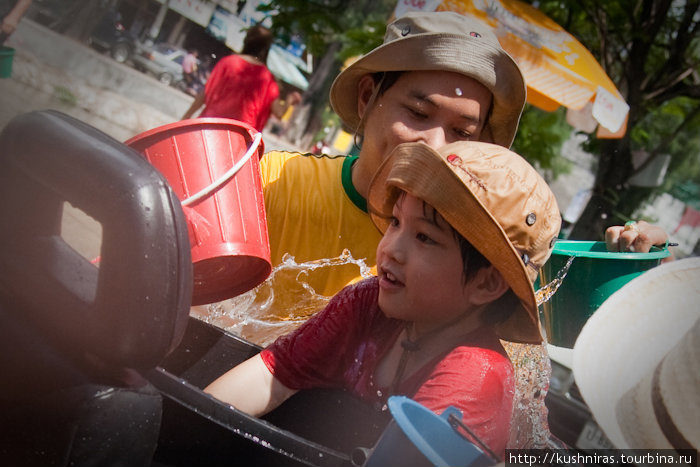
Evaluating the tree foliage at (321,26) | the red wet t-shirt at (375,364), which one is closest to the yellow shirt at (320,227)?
the red wet t-shirt at (375,364)

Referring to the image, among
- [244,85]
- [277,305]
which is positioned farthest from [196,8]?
[277,305]

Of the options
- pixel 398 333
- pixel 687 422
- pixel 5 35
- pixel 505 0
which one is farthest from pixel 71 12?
pixel 687 422

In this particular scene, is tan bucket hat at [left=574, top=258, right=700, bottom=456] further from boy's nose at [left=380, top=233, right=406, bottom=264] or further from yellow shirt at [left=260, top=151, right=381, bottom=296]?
yellow shirt at [left=260, top=151, right=381, bottom=296]

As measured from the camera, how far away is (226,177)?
1.55 m

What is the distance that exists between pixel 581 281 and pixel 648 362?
0.90 m

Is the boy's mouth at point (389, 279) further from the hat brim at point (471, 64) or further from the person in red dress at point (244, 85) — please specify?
the person in red dress at point (244, 85)

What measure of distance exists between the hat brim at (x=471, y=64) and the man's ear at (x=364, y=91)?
0.07 meters

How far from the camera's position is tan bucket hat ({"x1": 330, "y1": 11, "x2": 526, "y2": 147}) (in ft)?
6.32

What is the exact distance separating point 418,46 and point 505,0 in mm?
4218

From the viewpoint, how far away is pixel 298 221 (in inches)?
89.1

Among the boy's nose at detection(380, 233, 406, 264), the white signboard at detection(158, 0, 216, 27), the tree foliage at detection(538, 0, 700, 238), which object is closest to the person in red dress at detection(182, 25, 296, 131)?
the boy's nose at detection(380, 233, 406, 264)

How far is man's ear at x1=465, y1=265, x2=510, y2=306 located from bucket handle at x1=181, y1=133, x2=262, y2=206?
666mm

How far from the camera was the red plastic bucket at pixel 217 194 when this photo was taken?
57.9 inches

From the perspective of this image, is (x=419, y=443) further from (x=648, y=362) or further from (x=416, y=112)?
(x=416, y=112)
